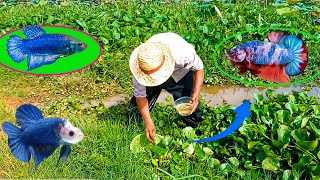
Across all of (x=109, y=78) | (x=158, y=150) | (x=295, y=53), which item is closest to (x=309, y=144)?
(x=158, y=150)

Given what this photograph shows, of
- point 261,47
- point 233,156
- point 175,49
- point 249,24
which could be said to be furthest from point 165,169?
point 249,24

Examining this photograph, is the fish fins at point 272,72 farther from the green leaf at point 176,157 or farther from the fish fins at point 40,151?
the fish fins at point 40,151

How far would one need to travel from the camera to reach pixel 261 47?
4242mm

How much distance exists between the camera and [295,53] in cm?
428

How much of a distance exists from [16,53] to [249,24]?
249 cm

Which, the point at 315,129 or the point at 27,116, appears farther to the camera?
the point at 315,129

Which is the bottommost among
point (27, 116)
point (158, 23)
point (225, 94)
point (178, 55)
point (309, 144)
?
point (225, 94)

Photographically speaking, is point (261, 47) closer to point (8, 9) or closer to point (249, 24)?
point (249, 24)

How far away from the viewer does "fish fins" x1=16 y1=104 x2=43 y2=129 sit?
122 inches

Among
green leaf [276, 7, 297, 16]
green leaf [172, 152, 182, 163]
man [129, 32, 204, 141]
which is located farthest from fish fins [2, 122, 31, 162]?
green leaf [276, 7, 297, 16]

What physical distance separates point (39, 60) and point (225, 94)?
67.5 inches

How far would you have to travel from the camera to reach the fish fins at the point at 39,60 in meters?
4.13

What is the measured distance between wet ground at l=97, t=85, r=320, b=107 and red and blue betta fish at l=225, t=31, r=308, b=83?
0.42 meters

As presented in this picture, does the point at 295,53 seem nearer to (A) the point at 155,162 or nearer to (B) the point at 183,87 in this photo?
(B) the point at 183,87
